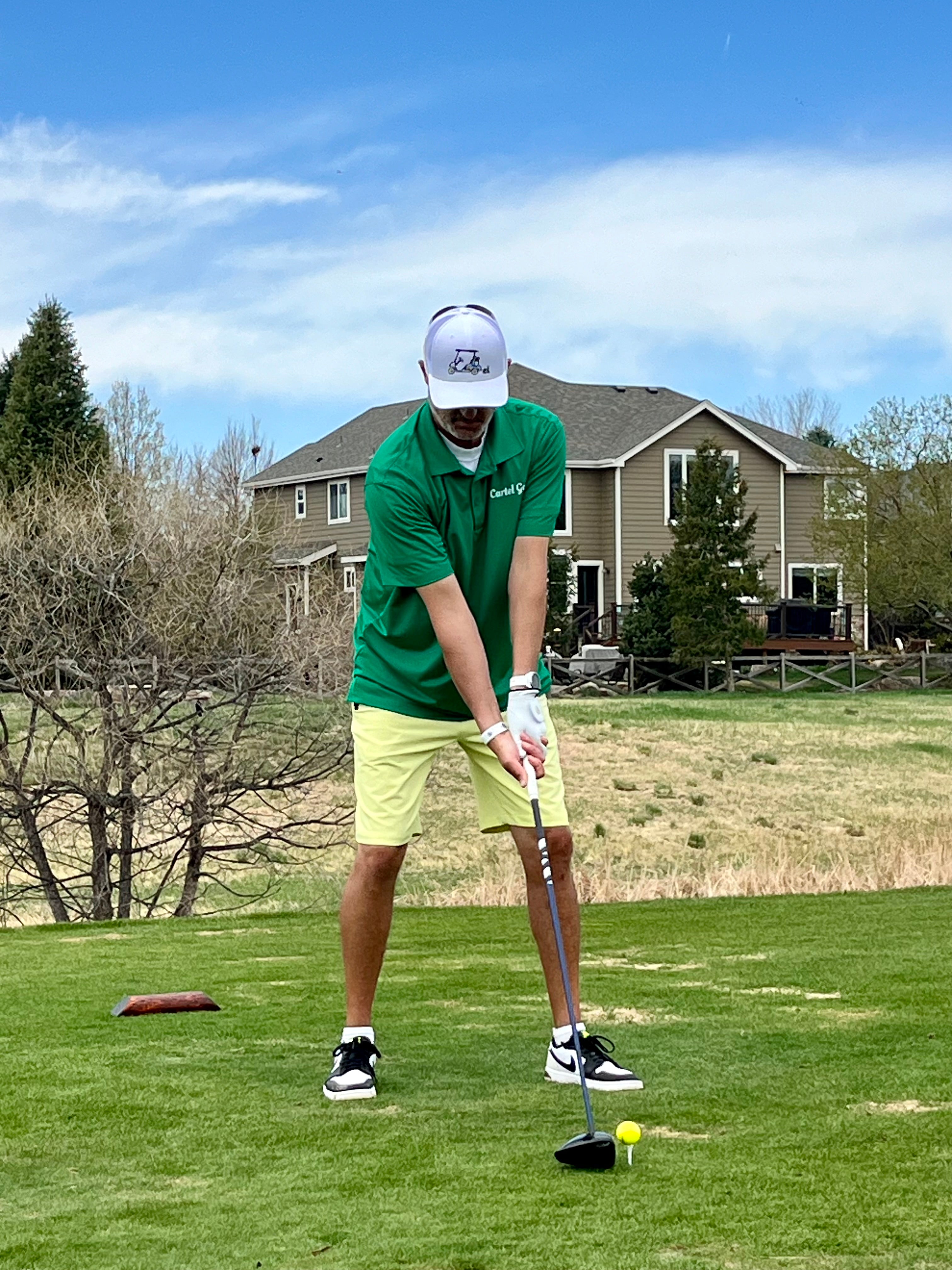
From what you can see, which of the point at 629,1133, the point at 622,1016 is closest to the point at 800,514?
the point at 622,1016

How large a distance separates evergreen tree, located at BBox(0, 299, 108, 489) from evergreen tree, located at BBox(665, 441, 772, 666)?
1362cm

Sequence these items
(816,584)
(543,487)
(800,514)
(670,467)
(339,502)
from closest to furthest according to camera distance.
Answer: (543,487) → (670,467) → (816,584) → (339,502) → (800,514)

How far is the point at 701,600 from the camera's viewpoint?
40.8 metres

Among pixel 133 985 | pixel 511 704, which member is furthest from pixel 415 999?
pixel 511 704

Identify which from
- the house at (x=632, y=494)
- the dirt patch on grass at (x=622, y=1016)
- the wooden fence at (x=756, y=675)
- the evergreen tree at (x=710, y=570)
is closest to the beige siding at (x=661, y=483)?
the house at (x=632, y=494)

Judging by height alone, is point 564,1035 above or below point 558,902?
below

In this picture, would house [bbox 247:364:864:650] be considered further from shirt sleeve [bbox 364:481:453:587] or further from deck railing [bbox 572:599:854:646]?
shirt sleeve [bbox 364:481:453:587]

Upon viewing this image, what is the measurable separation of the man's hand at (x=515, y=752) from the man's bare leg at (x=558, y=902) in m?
0.25

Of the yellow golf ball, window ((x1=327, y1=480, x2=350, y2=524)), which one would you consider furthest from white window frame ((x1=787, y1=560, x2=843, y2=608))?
the yellow golf ball

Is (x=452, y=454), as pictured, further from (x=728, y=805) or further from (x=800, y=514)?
(x=800, y=514)

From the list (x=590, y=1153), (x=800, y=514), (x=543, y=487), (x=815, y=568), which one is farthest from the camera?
(x=800, y=514)

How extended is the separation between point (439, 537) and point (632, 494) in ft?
138

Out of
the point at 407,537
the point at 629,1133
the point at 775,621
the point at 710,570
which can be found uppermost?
the point at 710,570

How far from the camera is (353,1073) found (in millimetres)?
4754
